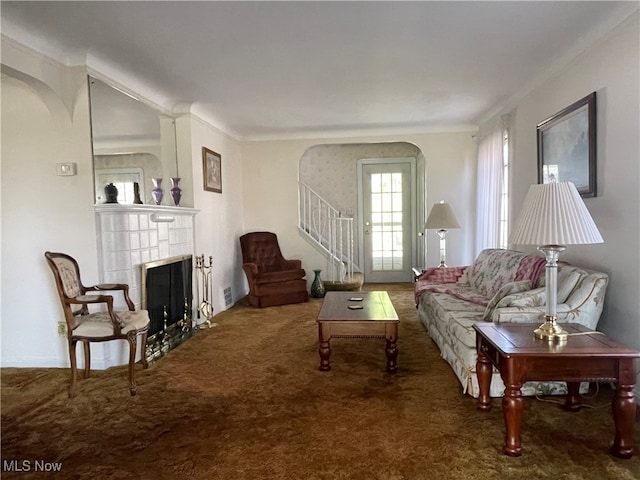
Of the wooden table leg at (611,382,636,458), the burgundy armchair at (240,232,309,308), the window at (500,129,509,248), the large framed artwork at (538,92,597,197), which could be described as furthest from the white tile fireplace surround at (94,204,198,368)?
the window at (500,129,509,248)

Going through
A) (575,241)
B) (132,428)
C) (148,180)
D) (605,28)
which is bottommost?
(132,428)

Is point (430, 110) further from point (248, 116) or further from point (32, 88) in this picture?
point (32, 88)

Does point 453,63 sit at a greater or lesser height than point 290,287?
greater

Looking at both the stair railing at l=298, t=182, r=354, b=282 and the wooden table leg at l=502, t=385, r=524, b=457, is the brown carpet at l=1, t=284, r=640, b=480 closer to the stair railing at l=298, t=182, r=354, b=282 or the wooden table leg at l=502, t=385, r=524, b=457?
the wooden table leg at l=502, t=385, r=524, b=457

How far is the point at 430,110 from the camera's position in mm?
5117

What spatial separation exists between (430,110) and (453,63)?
1.63 m

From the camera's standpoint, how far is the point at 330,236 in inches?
255

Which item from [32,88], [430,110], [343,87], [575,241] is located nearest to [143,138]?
[32,88]

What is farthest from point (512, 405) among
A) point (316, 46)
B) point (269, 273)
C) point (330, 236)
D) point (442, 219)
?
point (330, 236)

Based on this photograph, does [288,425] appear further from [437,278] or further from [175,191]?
[175,191]

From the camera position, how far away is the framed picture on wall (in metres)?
5.12

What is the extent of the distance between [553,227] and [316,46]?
207 cm

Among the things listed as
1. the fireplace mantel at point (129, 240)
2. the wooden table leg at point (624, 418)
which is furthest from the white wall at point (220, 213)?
the wooden table leg at point (624, 418)

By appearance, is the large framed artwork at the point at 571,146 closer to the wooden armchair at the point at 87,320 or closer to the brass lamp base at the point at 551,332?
the brass lamp base at the point at 551,332
